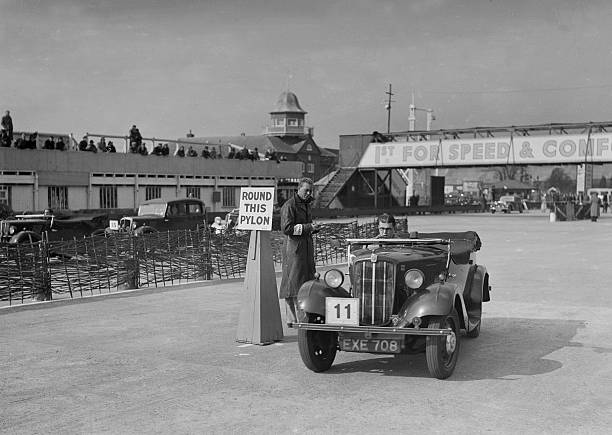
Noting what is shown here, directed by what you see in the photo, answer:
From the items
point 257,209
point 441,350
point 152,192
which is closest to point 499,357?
point 441,350

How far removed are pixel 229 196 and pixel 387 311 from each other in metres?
43.8

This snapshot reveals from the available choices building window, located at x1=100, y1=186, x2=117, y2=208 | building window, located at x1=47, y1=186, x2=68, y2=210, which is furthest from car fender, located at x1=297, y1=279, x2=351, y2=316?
building window, located at x1=100, y1=186, x2=117, y2=208

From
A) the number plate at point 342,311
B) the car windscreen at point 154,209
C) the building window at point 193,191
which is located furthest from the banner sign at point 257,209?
the building window at point 193,191

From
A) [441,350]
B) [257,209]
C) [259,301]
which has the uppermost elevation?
[257,209]

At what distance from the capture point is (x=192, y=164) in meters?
48.4

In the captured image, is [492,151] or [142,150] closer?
[142,150]

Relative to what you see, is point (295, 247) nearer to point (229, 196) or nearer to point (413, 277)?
point (413, 277)

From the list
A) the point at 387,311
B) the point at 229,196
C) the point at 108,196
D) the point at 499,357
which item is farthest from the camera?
the point at 229,196

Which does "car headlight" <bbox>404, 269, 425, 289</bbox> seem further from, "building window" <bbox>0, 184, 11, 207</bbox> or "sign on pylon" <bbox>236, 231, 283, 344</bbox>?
"building window" <bbox>0, 184, 11, 207</bbox>

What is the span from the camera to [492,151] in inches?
2203

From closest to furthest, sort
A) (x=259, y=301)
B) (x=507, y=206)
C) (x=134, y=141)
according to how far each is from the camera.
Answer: (x=259, y=301) < (x=134, y=141) < (x=507, y=206)

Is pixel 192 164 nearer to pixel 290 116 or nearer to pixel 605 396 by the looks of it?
pixel 605 396

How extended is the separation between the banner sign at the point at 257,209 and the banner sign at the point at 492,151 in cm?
4577

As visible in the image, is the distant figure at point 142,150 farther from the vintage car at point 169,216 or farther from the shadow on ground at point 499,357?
the shadow on ground at point 499,357
